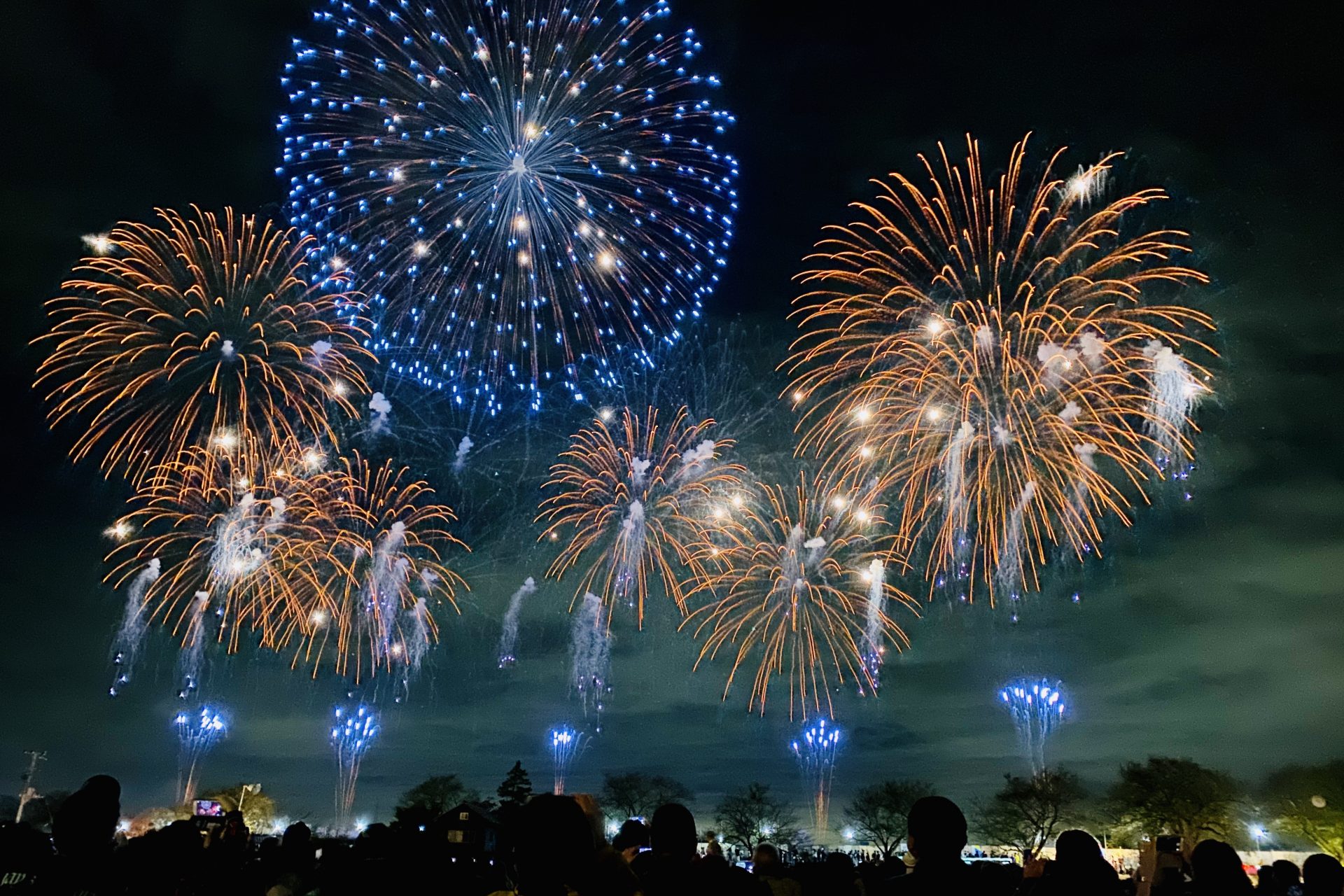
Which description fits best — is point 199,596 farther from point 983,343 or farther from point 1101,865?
point 1101,865

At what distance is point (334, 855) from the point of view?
7.29 m

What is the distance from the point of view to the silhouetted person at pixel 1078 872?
537 centimetres

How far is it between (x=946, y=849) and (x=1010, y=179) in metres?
30.6

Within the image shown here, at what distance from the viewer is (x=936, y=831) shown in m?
4.84

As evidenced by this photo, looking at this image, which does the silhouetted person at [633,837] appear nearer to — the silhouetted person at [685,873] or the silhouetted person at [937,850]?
the silhouetted person at [685,873]

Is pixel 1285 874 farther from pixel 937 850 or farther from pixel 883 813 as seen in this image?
pixel 883 813

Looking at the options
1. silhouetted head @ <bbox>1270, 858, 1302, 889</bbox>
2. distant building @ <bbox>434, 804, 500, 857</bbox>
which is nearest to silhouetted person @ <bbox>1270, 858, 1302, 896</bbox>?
silhouetted head @ <bbox>1270, 858, 1302, 889</bbox>

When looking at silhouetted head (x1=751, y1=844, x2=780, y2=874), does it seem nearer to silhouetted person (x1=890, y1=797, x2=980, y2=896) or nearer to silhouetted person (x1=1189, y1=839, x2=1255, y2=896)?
silhouetted person (x1=1189, y1=839, x2=1255, y2=896)

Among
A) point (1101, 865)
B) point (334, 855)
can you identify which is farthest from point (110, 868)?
point (1101, 865)

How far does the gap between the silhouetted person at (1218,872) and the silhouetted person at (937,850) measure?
3.49 meters

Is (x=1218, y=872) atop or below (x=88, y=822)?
below

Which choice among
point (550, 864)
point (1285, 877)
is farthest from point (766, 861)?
point (550, 864)

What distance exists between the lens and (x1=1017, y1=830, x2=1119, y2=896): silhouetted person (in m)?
5.37

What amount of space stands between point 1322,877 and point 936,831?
19.5 feet
